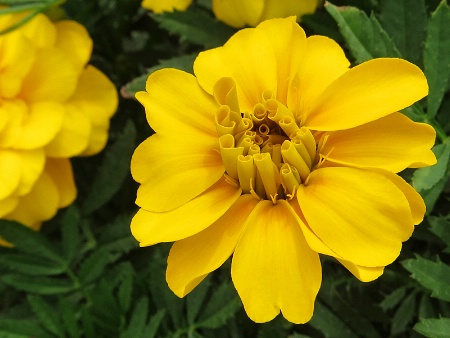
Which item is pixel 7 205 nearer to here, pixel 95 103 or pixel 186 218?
pixel 95 103

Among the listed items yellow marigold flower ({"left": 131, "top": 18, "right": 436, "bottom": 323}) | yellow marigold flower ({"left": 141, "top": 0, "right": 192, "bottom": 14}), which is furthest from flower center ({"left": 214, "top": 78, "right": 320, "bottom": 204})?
yellow marigold flower ({"left": 141, "top": 0, "right": 192, "bottom": 14})

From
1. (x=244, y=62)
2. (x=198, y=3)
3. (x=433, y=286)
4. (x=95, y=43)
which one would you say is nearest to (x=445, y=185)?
(x=433, y=286)

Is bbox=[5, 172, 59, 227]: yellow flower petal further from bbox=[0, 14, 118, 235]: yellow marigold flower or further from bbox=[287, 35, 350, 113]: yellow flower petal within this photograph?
bbox=[287, 35, 350, 113]: yellow flower petal

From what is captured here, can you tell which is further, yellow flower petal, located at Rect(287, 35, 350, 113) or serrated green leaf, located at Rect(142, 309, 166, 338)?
serrated green leaf, located at Rect(142, 309, 166, 338)

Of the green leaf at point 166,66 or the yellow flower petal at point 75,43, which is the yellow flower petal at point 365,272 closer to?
the green leaf at point 166,66

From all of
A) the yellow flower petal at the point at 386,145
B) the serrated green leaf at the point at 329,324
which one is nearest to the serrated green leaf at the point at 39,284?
the serrated green leaf at the point at 329,324

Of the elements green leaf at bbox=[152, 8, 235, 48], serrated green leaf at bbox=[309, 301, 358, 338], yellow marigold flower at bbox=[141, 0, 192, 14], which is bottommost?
serrated green leaf at bbox=[309, 301, 358, 338]
